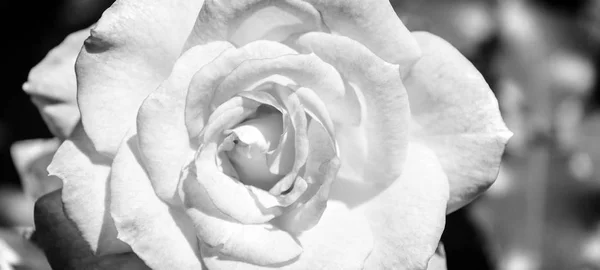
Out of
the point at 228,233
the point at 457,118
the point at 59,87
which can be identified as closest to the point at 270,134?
the point at 228,233

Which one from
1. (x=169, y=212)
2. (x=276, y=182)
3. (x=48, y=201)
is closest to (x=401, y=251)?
(x=276, y=182)

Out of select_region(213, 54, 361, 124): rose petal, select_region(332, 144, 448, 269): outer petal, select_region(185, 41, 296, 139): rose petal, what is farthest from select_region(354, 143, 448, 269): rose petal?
select_region(185, 41, 296, 139): rose petal

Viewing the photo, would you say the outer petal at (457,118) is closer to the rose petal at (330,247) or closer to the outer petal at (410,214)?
the outer petal at (410,214)

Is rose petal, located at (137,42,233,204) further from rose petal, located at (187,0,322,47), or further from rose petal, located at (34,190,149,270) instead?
rose petal, located at (34,190,149,270)

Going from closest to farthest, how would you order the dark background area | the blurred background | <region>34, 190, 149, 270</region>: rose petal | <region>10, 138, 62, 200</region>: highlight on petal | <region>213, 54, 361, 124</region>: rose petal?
<region>213, 54, 361, 124</region>: rose petal
<region>34, 190, 149, 270</region>: rose petal
<region>10, 138, 62, 200</region>: highlight on petal
the blurred background
the dark background area

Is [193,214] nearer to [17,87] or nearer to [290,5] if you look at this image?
[290,5]

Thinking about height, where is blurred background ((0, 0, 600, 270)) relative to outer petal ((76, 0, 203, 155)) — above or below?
below

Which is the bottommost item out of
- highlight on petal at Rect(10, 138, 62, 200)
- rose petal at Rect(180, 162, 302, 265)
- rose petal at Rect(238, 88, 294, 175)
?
highlight on petal at Rect(10, 138, 62, 200)

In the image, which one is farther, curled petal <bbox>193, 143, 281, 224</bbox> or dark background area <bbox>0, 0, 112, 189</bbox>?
dark background area <bbox>0, 0, 112, 189</bbox>
